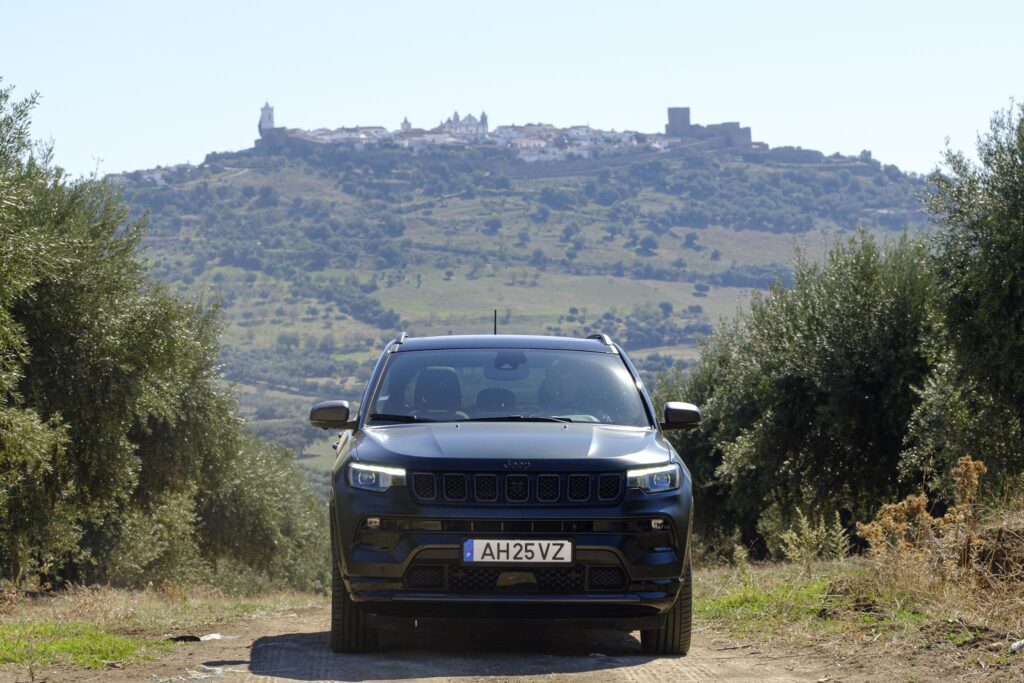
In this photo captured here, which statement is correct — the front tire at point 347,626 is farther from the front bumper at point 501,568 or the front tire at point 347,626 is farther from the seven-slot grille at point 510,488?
the seven-slot grille at point 510,488

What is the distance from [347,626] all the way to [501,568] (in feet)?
3.92

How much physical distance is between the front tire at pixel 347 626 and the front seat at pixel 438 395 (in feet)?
3.66

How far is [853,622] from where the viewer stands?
816 centimetres

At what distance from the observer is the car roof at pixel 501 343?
349 inches

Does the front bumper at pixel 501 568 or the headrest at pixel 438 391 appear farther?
the headrest at pixel 438 391

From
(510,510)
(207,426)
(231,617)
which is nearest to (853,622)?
(510,510)

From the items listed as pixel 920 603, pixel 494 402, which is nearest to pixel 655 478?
pixel 494 402

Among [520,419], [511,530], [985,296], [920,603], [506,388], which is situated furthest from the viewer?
[985,296]

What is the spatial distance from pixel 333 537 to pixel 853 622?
3.29 m

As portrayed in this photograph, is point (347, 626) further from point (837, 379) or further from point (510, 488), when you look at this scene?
point (837, 379)

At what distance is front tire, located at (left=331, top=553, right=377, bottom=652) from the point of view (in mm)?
7590

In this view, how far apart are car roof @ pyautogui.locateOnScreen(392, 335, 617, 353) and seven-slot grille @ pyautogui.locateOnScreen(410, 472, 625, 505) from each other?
1889 mm

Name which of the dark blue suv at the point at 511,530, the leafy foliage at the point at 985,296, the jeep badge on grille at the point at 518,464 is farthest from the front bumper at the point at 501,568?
the leafy foliage at the point at 985,296

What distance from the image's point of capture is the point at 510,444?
7.28m
